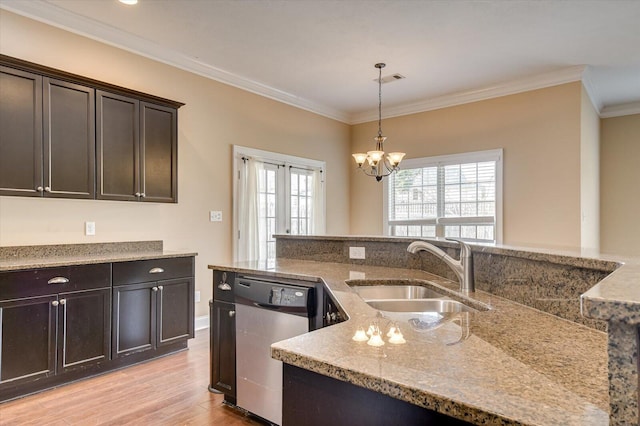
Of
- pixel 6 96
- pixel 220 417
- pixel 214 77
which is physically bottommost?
pixel 220 417

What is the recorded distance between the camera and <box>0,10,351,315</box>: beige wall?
312 cm

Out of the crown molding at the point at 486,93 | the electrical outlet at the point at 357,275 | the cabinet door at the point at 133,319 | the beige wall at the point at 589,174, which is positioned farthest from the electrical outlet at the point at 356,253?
the crown molding at the point at 486,93

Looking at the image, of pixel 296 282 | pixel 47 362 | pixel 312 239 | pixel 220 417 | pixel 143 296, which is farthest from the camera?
pixel 143 296

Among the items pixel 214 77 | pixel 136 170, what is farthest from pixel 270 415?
pixel 214 77

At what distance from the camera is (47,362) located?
8.75 feet

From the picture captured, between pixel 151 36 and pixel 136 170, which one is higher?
pixel 151 36

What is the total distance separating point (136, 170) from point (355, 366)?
3253 millimetres

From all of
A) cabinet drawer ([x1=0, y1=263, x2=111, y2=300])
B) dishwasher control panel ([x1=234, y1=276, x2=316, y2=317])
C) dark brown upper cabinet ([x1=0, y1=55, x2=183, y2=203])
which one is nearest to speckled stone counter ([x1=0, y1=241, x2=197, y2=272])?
cabinet drawer ([x1=0, y1=263, x2=111, y2=300])

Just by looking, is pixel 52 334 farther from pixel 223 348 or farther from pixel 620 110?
pixel 620 110

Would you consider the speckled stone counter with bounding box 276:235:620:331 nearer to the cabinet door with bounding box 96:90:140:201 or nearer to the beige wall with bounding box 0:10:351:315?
the cabinet door with bounding box 96:90:140:201

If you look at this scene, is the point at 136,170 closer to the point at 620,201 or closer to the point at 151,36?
the point at 151,36

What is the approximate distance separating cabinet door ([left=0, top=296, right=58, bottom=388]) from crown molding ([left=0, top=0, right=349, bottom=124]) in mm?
2287

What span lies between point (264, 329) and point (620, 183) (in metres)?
6.04

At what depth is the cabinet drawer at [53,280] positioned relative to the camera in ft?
8.31
